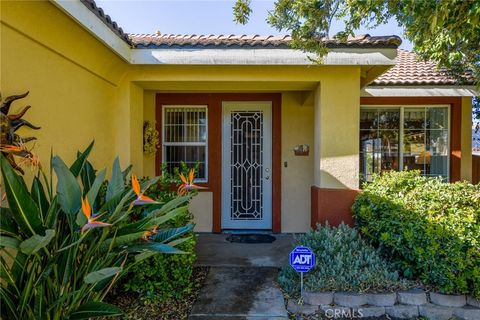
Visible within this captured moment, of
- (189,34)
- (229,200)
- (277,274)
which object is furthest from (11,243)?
(189,34)

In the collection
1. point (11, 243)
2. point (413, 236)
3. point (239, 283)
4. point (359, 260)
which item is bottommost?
point (239, 283)

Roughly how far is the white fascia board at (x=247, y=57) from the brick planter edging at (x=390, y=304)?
3.55 meters

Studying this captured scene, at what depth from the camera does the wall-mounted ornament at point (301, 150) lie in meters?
7.25

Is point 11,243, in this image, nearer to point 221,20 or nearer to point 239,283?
point 239,283

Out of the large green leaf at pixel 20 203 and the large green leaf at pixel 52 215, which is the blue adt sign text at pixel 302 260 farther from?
the large green leaf at pixel 20 203

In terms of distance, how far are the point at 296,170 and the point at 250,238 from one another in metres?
1.92

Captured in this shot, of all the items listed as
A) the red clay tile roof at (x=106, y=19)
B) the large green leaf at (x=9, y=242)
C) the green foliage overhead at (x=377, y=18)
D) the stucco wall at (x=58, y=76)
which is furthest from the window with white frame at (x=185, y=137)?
the large green leaf at (x=9, y=242)

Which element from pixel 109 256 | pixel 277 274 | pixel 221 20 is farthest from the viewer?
pixel 221 20

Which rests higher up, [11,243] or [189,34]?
[189,34]

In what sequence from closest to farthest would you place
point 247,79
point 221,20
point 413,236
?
point 413,236 → point 247,79 → point 221,20

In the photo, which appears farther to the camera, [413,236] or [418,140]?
[418,140]

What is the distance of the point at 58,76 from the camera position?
3955 mm

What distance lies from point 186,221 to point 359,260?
8.61 feet

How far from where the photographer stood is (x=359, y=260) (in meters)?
4.30
